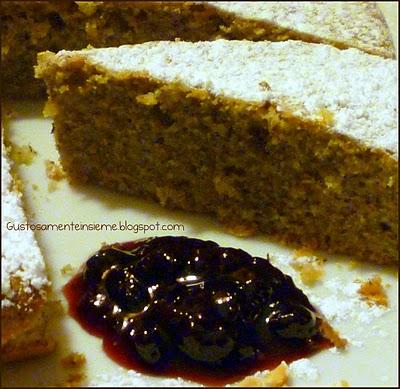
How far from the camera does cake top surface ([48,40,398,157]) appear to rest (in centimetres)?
231

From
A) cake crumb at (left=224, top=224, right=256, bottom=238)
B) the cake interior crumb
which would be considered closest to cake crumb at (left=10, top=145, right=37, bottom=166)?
cake crumb at (left=224, top=224, right=256, bottom=238)

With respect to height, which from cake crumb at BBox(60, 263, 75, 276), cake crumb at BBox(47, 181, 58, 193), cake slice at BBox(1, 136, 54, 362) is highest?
cake slice at BBox(1, 136, 54, 362)

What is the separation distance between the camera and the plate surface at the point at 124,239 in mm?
2088

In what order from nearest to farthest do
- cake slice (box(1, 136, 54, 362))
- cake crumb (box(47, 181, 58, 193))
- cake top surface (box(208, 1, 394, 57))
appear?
cake slice (box(1, 136, 54, 362))
cake crumb (box(47, 181, 58, 193))
cake top surface (box(208, 1, 394, 57))

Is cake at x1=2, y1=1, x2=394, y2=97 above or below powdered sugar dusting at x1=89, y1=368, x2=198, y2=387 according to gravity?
above

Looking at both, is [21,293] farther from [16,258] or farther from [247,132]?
[247,132]

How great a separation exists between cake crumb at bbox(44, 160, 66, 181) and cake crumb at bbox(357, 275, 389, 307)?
114cm

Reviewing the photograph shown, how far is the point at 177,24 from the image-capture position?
113 inches

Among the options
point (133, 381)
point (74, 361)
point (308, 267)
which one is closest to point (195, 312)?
point (133, 381)

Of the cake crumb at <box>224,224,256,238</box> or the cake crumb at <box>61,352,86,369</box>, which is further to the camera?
Answer: the cake crumb at <box>224,224,256,238</box>

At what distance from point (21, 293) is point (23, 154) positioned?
935mm

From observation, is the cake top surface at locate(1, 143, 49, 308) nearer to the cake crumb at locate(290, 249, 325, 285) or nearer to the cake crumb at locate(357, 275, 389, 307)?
the cake crumb at locate(290, 249, 325, 285)

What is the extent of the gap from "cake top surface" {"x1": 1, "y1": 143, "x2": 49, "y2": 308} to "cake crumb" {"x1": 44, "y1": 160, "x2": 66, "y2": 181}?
0.49 metres

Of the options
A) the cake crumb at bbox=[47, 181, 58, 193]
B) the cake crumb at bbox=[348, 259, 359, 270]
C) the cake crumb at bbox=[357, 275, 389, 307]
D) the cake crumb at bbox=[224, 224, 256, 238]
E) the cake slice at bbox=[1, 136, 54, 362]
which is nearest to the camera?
the cake slice at bbox=[1, 136, 54, 362]
